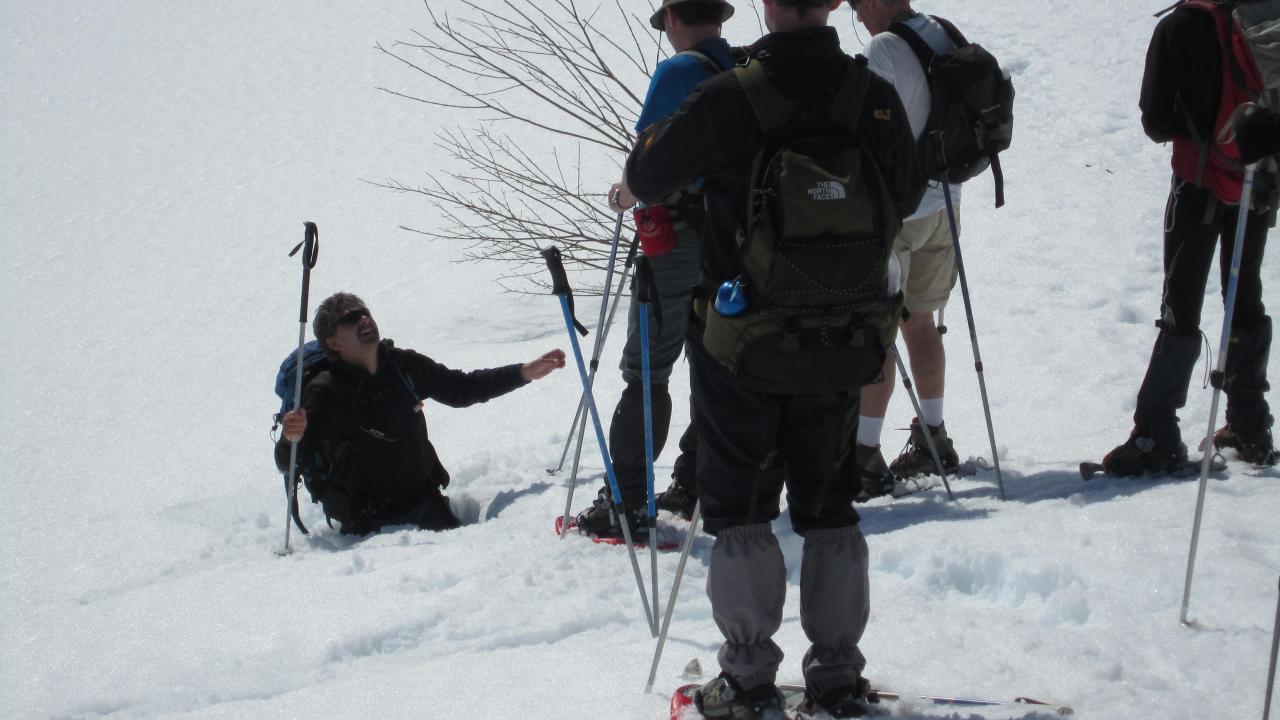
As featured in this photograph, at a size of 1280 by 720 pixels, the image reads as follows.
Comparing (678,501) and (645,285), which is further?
(678,501)

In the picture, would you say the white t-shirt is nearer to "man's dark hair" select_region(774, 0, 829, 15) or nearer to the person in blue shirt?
the person in blue shirt

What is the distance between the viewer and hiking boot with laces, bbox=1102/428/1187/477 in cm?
430

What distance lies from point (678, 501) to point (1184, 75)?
259 cm

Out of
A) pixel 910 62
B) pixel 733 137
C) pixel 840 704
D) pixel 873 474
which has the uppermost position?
pixel 910 62

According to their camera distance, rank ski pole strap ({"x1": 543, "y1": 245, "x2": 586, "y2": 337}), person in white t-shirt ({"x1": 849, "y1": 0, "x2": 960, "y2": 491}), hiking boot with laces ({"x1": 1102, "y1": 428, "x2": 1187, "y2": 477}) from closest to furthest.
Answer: ski pole strap ({"x1": 543, "y1": 245, "x2": 586, "y2": 337}), person in white t-shirt ({"x1": 849, "y1": 0, "x2": 960, "y2": 491}), hiking boot with laces ({"x1": 1102, "y1": 428, "x2": 1187, "y2": 477})

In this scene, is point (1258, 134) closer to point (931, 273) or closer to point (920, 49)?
point (920, 49)

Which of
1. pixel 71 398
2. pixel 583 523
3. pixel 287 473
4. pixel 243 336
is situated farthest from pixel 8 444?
pixel 583 523

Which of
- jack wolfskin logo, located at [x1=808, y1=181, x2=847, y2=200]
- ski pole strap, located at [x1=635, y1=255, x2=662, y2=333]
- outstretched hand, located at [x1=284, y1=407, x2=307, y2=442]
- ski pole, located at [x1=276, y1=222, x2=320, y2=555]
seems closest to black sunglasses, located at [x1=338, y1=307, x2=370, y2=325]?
ski pole, located at [x1=276, y1=222, x2=320, y2=555]

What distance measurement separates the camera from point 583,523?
4.61 meters

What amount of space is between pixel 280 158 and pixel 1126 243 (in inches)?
486

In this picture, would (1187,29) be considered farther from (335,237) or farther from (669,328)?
(335,237)

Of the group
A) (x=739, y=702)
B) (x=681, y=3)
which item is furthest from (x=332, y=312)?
(x=739, y=702)

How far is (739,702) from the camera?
8.76 feet

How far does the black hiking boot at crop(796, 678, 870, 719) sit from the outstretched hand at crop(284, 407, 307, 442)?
3148mm
